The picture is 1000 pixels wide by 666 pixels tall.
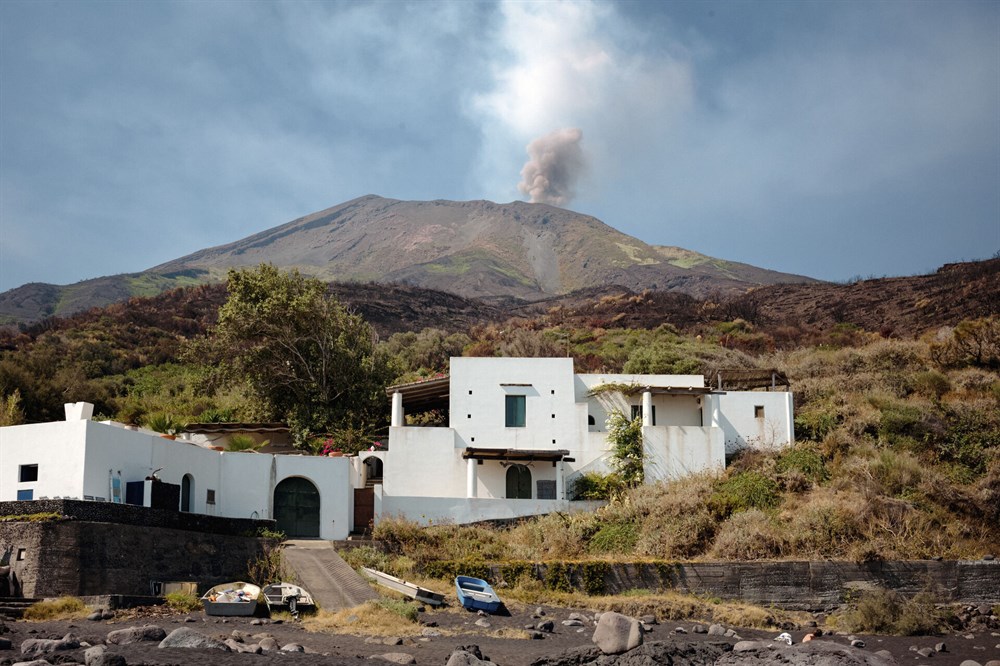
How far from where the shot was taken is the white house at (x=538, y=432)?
32.9 meters

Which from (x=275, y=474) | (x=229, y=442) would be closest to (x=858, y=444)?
(x=275, y=474)

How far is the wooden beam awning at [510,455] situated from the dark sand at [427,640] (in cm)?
782

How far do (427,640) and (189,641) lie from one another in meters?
5.13

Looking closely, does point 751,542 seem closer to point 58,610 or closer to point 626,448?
point 626,448

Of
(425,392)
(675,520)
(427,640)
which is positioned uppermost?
(425,392)

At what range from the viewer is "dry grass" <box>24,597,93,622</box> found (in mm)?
20234

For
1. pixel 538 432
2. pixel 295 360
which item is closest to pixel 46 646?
pixel 538 432

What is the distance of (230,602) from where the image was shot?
22.3 metres

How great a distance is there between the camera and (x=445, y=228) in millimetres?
169125

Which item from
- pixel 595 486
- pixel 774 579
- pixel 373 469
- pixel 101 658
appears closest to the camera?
pixel 101 658

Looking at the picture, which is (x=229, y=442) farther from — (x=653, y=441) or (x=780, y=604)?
(x=780, y=604)

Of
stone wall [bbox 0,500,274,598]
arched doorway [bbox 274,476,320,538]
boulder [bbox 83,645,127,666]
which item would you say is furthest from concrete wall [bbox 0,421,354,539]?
boulder [bbox 83,645,127,666]

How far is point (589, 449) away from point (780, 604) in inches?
367

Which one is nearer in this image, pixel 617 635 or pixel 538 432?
pixel 617 635
